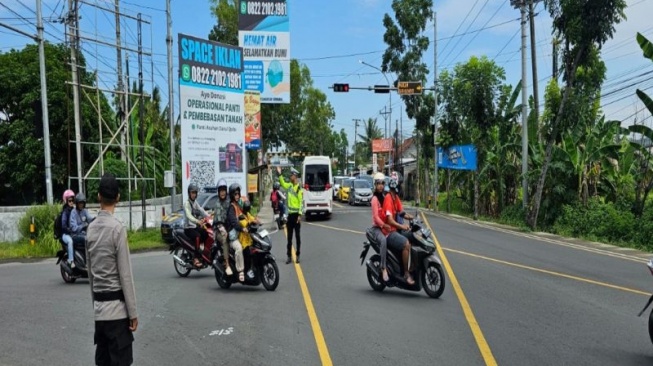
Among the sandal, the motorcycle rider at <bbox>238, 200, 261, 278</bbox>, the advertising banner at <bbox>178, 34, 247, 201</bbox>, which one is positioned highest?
the advertising banner at <bbox>178, 34, 247, 201</bbox>

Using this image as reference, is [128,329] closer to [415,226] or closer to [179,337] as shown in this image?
[179,337]

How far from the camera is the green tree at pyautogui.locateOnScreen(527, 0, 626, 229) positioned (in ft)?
65.2

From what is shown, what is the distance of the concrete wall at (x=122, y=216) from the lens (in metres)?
17.9

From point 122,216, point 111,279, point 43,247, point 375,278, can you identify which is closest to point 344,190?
point 122,216

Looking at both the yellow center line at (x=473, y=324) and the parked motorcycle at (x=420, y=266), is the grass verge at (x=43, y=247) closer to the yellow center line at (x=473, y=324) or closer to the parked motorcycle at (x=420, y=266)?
the parked motorcycle at (x=420, y=266)

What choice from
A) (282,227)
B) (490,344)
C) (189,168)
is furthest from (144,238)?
(490,344)

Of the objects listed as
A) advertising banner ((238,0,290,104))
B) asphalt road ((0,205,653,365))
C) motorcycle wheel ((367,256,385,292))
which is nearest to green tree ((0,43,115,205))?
advertising banner ((238,0,290,104))

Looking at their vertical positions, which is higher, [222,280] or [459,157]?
[459,157]

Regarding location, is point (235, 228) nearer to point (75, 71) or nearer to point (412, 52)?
point (75, 71)

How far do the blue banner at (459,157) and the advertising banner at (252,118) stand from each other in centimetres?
1081

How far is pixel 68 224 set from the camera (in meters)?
11.1

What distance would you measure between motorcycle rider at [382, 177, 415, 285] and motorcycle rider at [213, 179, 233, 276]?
9.08 feet

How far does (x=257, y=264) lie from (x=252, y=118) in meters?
21.0

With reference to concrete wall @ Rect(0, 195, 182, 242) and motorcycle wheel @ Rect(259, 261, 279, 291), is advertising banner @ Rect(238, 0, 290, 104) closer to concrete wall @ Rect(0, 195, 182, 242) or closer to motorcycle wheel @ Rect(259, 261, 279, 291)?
concrete wall @ Rect(0, 195, 182, 242)
